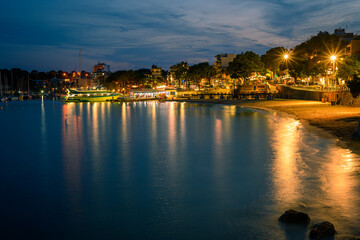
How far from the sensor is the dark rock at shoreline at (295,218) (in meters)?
9.28

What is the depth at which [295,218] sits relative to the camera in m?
9.35

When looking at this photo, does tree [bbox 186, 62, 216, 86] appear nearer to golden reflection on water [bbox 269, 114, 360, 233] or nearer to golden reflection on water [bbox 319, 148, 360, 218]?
golden reflection on water [bbox 269, 114, 360, 233]

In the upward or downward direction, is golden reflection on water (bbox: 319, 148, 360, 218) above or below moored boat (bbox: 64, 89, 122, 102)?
below

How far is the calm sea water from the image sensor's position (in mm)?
9594

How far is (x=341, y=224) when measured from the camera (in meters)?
9.16

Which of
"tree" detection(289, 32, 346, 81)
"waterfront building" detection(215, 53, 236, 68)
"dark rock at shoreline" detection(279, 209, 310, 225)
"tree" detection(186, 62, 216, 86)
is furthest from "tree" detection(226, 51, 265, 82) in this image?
"dark rock at shoreline" detection(279, 209, 310, 225)

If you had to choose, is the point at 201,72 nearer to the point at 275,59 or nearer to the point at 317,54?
the point at 275,59

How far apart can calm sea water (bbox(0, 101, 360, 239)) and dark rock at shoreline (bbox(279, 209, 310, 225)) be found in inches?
14.1

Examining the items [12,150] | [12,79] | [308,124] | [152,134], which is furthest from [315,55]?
[12,79]

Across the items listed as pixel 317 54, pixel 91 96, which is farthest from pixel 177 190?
pixel 91 96

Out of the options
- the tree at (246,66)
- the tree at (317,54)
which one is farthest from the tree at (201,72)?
the tree at (317,54)

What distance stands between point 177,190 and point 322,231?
5965 mm

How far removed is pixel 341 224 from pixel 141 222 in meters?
5.48

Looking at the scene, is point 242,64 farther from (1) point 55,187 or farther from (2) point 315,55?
(1) point 55,187
